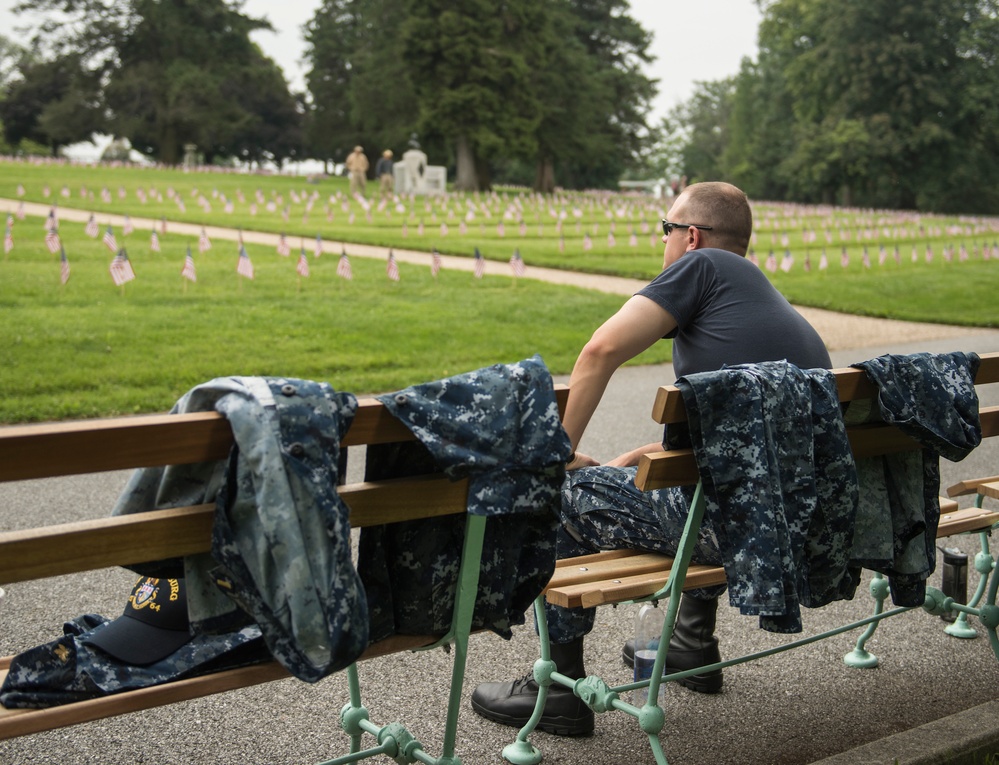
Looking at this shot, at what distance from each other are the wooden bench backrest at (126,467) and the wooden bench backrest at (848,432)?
0.63 m

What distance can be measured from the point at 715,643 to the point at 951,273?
19479 millimetres

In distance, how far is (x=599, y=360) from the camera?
3070 millimetres

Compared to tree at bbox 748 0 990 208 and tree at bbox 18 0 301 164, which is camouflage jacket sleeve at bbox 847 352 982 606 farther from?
tree at bbox 18 0 301 164

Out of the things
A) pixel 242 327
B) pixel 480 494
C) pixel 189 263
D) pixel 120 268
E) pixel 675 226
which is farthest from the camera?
pixel 189 263

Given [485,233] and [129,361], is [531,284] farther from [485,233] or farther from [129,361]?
[485,233]

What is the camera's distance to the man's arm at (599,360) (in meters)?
3.06

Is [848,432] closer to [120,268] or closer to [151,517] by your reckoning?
[151,517]

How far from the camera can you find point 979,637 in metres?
4.19

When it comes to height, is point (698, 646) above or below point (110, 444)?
below

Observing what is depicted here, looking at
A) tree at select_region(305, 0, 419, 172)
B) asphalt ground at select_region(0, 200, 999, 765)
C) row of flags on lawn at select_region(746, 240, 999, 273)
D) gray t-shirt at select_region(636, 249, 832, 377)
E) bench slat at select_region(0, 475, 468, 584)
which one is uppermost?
tree at select_region(305, 0, 419, 172)

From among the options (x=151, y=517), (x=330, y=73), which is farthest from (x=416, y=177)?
(x=151, y=517)

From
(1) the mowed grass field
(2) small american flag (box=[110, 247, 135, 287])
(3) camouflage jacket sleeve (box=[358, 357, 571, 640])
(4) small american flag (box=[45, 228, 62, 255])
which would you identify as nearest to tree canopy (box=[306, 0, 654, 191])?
(1) the mowed grass field

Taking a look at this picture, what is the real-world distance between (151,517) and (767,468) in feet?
4.45

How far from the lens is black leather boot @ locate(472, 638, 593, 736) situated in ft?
10.6
